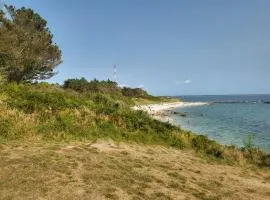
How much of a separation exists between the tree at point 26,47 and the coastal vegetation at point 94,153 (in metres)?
15.8

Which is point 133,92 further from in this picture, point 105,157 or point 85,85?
point 105,157

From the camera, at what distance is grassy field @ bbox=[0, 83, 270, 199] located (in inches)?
425

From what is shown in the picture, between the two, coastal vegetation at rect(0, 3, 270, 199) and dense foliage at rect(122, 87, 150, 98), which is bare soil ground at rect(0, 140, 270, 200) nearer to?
coastal vegetation at rect(0, 3, 270, 199)

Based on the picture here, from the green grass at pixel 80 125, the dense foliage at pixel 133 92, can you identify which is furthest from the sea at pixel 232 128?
the dense foliage at pixel 133 92

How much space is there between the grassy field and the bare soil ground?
3 cm

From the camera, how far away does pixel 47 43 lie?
51188 millimetres

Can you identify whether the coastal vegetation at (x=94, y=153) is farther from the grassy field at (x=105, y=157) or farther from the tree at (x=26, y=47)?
the tree at (x=26, y=47)

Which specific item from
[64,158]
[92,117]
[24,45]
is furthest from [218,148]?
[24,45]

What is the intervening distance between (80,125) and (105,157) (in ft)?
17.3

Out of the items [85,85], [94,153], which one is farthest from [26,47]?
[85,85]

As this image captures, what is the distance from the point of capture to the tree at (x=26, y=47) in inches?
1565

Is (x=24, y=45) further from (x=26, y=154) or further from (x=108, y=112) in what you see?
(x=26, y=154)

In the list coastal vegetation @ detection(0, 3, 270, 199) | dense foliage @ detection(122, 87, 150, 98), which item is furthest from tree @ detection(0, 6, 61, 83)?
dense foliage @ detection(122, 87, 150, 98)

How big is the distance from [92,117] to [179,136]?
5.43 metres
